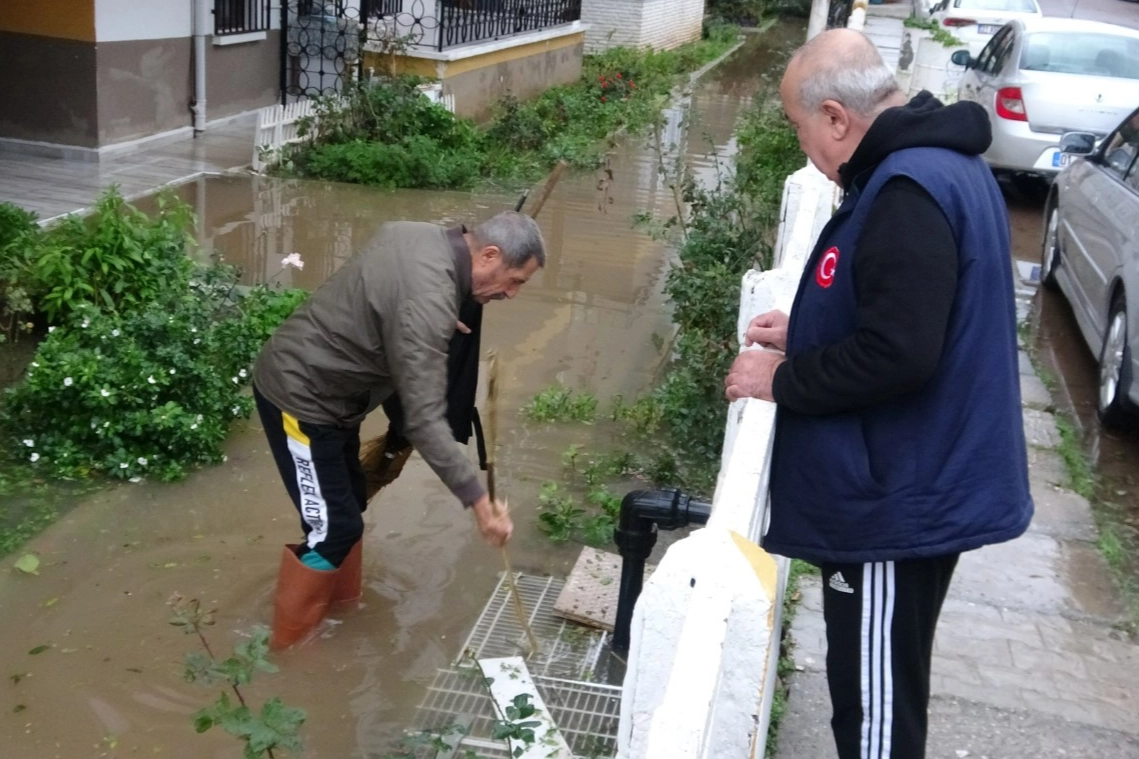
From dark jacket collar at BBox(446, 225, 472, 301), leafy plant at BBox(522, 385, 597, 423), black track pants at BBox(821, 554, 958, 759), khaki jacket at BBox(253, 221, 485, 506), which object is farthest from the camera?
leafy plant at BBox(522, 385, 597, 423)

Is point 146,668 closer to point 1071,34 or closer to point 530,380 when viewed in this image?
point 530,380

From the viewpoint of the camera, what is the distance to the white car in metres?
19.4

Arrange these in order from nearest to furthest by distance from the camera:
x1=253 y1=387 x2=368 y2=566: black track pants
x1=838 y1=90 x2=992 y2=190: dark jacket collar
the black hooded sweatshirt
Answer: the black hooded sweatshirt → x1=838 y1=90 x2=992 y2=190: dark jacket collar → x1=253 y1=387 x2=368 y2=566: black track pants

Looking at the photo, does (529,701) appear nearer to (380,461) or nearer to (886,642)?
(380,461)

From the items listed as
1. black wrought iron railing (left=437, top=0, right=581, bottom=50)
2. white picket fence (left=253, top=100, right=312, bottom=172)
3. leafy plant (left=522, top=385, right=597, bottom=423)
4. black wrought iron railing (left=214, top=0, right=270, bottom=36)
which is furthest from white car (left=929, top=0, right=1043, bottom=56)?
leafy plant (left=522, top=385, right=597, bottom=423)

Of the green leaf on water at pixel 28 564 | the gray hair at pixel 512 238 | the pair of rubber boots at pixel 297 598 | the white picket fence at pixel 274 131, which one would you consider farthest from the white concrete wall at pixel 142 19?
the gray hair at pixel 512 238

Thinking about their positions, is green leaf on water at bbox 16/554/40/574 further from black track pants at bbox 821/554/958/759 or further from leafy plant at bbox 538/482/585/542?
black track pants at bbox 821/554/958/759

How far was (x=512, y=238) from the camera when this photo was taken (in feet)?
11.9

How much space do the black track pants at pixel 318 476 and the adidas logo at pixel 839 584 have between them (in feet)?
6.13

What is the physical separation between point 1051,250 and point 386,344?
6.87 metres

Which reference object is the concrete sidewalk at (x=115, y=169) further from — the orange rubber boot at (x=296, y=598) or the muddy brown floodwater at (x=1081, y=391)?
the muddy brown floodwater at (x=1081, y=391)

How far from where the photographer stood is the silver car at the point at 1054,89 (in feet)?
36.3

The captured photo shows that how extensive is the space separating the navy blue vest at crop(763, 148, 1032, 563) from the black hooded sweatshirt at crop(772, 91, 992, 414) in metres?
0.04

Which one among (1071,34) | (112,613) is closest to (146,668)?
(112,613)
